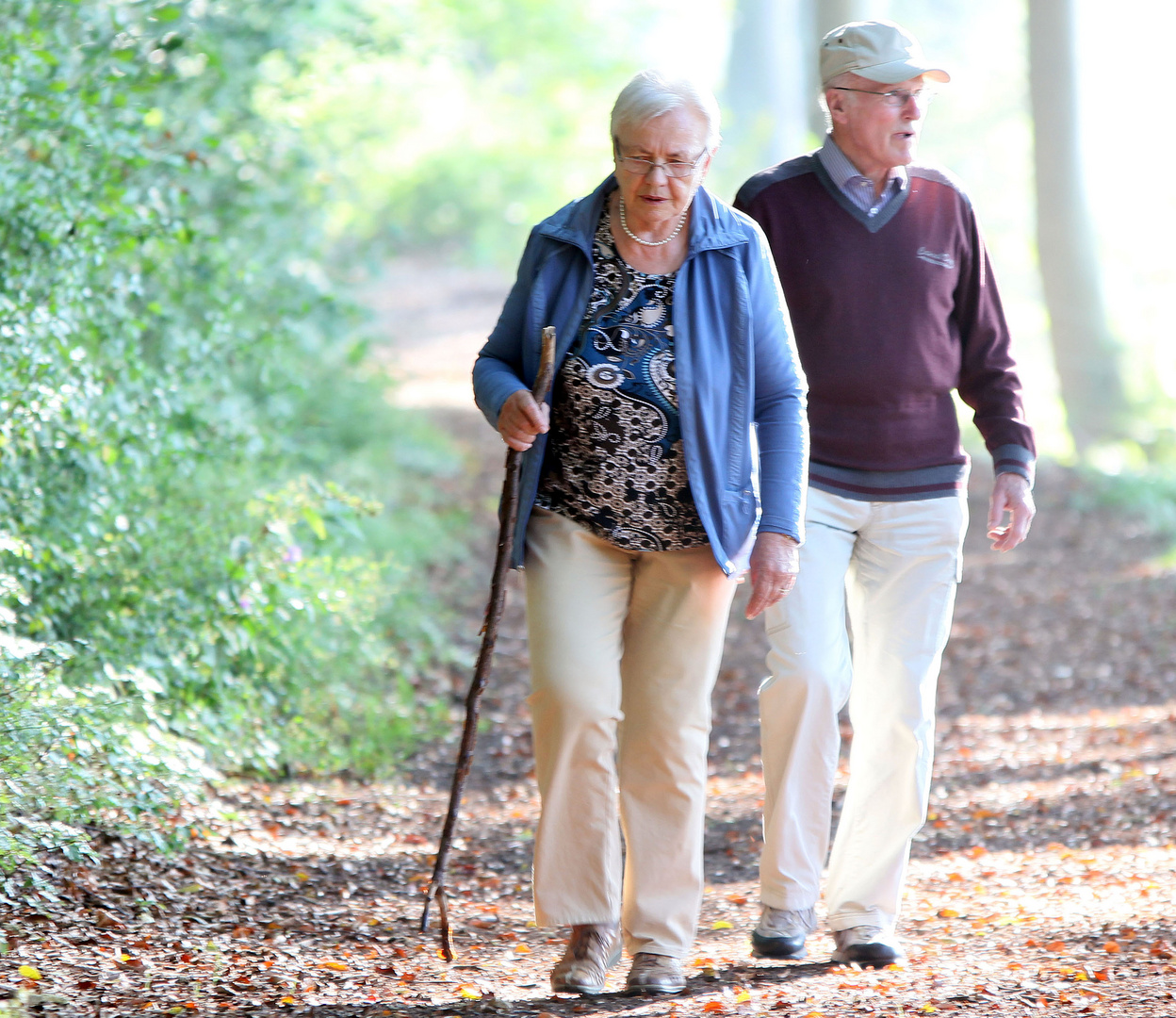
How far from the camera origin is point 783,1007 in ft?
11.1

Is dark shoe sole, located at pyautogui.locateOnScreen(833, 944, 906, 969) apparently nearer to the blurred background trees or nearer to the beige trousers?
the beige trousers

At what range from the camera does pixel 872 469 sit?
3.87 metres

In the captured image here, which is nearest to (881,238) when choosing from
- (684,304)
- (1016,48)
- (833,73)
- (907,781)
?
(833,73)

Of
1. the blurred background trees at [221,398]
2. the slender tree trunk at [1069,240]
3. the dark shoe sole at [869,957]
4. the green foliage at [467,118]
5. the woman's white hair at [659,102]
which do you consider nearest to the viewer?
the woman's white hair at [659,102]

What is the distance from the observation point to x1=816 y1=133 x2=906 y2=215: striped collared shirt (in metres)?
3.88

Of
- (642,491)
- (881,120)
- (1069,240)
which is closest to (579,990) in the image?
(642,491)

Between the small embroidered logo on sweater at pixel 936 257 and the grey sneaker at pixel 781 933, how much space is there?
1.84 m

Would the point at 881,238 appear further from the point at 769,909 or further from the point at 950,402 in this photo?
the point at 769,909

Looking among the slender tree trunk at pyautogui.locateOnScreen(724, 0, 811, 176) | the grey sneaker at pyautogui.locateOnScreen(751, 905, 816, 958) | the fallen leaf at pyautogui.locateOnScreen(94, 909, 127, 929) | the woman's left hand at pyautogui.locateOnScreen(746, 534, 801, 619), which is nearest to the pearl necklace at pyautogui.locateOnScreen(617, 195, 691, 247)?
the woman's left hand at pyautogui.locateOnScreen(746, 534, 801, 619)

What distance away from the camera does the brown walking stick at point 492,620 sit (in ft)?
10.9

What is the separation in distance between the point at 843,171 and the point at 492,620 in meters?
1.60

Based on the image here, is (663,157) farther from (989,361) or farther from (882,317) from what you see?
(989,361)

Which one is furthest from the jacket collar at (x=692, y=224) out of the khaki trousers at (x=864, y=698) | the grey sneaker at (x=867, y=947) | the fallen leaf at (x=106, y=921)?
the fallen leaf at (x=106, y=921)

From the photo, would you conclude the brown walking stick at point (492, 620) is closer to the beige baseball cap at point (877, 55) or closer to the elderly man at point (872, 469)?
the elderly man at point (872, 469)
